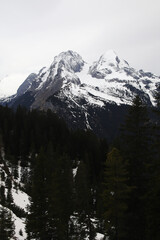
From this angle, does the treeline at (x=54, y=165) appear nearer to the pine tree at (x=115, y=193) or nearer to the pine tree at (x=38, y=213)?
the pine tree at (x=38, y=213)

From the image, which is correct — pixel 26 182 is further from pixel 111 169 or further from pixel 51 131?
pixel 111 169

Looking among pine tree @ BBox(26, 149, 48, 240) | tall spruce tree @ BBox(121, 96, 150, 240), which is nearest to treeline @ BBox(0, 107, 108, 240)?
pine tree @ BBox(26, 149, 48, 240)

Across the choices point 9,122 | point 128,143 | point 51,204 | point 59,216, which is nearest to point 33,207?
point 51,204

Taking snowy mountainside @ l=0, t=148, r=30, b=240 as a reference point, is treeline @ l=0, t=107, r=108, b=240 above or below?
above

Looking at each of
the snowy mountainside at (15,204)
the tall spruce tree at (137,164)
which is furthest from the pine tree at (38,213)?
the tall spruce tree at (137,164)

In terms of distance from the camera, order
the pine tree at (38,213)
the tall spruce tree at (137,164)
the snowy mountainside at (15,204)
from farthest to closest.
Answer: the snowy mountainside at (15,204)
the pine tree at (38,213)
the tall spruce tree at (137,164)

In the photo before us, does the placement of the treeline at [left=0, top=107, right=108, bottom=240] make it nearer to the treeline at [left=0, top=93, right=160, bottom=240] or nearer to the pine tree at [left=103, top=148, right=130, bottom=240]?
the treeline at [left=0, top=93, right=160, bottom=240]

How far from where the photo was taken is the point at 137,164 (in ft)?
70.4

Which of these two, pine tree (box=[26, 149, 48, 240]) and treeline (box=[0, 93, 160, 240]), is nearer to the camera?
treeline (box=[0, 93, 160, 240])

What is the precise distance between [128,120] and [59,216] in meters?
12.3

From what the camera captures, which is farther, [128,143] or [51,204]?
[51,204]

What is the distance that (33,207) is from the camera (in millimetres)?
23625

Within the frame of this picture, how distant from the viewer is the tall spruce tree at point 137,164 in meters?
20.9

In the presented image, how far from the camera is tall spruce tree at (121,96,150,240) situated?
68.5ft
